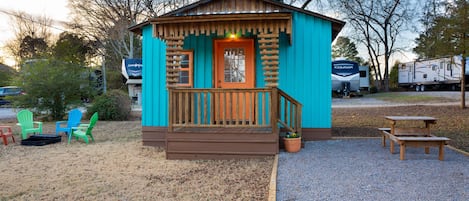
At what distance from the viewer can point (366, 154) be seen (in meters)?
6.11

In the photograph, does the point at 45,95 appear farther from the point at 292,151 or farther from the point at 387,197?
the point at 387,197

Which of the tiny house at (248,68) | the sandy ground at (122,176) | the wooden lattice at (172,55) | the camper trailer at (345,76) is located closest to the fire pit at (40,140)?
the sandy ground at (122,176)

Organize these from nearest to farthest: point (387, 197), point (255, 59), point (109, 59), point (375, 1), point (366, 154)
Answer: point (387, 197) < point (366, 154) < point (255, 59) < point (375, 1) < point (109, 59)

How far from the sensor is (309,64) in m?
7.60

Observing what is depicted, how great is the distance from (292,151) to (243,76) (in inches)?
86.1

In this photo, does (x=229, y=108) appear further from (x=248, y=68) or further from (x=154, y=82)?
(x=154, y=82)

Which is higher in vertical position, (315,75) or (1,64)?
(1,64)

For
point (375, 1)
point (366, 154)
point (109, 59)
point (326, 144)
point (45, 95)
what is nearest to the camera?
point (366, 154)

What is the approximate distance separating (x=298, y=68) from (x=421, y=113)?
8261 mm

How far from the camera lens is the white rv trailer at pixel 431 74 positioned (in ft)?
73.2

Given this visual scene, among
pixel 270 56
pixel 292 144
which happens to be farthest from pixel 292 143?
pixel 270 56

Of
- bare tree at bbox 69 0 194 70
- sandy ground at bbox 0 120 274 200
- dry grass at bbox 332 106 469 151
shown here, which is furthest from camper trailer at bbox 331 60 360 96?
sandy ground at bbox 0 120 274 200

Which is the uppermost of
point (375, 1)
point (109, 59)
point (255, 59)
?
point (375, 1)

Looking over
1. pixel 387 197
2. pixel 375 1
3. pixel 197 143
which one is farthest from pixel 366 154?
pixel 375 1
